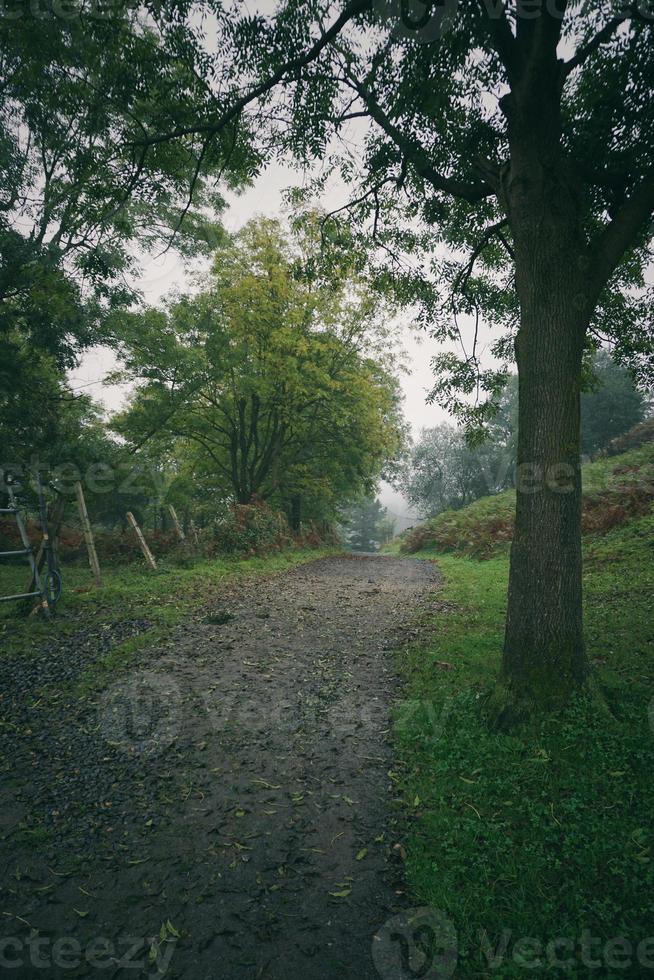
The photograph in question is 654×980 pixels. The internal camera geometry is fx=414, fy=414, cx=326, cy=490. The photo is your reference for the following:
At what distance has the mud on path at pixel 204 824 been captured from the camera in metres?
2.34

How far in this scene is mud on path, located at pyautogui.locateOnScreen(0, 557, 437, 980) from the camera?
2336 mm

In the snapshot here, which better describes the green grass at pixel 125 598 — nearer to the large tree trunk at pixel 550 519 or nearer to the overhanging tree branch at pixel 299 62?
the large tree trunk at pixel 550 519

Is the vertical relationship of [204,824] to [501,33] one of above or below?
below

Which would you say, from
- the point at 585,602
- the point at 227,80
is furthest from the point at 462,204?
the point at 585,602

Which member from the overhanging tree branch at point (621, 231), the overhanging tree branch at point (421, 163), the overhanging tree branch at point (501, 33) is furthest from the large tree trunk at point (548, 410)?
the overhanging tree branch at point (421, 163)

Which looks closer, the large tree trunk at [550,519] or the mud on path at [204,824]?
the mud on path at [204,824]

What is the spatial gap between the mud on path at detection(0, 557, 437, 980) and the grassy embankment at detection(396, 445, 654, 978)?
41 cm

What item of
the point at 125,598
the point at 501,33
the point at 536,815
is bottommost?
the point at 536,815

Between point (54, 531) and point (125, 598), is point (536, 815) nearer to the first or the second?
point (125, 598)

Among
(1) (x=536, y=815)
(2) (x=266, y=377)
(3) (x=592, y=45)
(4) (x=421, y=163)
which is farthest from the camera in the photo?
(2) (x=266, y=377)

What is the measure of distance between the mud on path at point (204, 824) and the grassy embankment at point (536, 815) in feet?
1.33

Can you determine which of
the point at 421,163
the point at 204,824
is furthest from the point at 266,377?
the point at 204,824

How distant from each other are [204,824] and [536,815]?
2470 mm

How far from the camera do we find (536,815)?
2.97m
